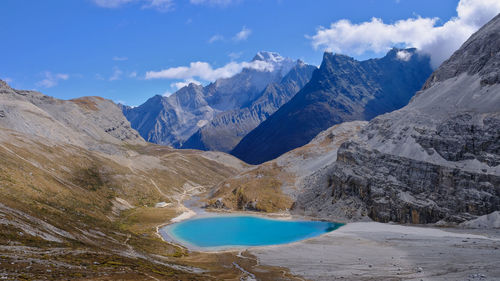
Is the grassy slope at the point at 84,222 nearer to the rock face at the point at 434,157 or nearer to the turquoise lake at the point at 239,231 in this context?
the turquoise lake at the point at 239,231

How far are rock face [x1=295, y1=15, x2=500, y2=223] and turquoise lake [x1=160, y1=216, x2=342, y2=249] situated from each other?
559 inches

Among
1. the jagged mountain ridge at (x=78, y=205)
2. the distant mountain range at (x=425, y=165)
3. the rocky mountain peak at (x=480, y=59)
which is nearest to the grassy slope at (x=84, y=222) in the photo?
the jagged mountain ridge at (x=78, y=205)

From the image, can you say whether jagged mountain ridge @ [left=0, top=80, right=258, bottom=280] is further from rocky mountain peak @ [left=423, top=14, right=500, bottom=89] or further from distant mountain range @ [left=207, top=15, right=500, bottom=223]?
rocky mountain peak @ [left=423, top=14, right=500, bottom=89]

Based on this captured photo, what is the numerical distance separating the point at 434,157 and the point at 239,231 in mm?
53993

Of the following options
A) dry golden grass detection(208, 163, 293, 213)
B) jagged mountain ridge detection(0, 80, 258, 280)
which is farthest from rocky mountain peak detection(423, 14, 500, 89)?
jagged mountain ridge detection(0, 80, 258, 280)

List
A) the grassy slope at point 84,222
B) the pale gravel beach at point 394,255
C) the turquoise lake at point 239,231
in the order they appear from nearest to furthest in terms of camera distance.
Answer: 1. the grassy slope at point 84,222
2. the pale gravel beach at point 394,255
3. the turquoise lake at point 239,231

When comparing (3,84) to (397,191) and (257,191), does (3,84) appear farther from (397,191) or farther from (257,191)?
(397,191)

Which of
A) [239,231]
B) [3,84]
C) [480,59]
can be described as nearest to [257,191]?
[239,231]

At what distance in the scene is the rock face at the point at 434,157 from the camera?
247 feet

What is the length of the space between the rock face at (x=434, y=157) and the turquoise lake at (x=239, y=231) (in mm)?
14186

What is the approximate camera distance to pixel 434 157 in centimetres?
8444

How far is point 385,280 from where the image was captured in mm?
37094

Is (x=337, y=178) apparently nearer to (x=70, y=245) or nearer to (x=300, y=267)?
(x=300, y=267)

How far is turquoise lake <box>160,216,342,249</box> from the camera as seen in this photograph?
7419 cm
